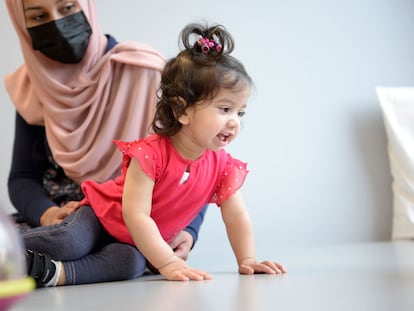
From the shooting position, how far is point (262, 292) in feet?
3.18

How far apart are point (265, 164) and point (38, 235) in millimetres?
1197

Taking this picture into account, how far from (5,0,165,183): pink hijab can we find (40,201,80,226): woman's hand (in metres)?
0.15

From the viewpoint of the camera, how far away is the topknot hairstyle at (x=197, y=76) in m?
1.27

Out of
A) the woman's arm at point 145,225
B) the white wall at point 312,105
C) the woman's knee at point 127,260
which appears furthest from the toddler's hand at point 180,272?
the white wall at point 312,105

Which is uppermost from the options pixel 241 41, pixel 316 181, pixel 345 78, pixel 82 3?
pixel 82 3

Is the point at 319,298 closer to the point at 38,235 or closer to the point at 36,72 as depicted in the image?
the point at 38,235

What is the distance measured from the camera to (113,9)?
7.27ft

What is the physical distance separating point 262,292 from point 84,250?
0.50 m

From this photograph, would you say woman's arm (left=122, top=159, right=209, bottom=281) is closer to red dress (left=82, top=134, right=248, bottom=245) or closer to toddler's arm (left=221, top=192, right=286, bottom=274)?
red dress (left=82, top=134, right=248, bottom=245)

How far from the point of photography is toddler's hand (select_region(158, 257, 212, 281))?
1178 millimetres

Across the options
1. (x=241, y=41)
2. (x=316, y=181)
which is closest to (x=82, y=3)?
(x=241, y=41)

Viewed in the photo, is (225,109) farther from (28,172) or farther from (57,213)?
(28,172)

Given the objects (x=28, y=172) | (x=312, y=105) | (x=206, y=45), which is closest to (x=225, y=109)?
(x=206, y=45)

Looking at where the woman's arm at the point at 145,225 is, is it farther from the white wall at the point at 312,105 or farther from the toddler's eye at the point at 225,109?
the white wall at the point at 312,105
